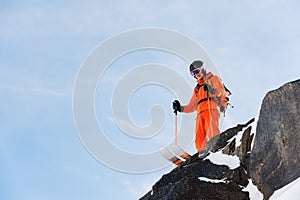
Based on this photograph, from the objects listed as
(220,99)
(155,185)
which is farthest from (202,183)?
(220,99)

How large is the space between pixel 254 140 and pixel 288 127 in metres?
1.04

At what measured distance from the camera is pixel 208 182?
8758 mm

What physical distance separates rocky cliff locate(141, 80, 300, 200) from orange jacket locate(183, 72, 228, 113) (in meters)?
2.03

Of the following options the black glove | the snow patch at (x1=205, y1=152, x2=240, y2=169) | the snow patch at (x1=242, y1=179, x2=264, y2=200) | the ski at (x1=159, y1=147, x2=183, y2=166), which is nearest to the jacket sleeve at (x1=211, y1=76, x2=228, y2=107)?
the black glove

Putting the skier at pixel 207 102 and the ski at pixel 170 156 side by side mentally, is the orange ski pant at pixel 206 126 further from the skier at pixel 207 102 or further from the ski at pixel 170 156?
the ski at pixel 170 156

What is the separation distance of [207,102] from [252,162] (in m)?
3.69

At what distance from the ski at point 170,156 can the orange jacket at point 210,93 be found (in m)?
1.38

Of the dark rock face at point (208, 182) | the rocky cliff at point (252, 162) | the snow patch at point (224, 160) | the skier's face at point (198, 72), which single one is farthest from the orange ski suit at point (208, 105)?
the snow patch at point (224, 160)

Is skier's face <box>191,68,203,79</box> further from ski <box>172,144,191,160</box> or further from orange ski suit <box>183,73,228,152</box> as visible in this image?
ski <box>172,144,191,160</box>

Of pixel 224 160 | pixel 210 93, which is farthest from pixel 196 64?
pixel 224 160

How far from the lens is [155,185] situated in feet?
32.6

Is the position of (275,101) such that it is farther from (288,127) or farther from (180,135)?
(180,135)

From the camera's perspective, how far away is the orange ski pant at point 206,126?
39.2 feet

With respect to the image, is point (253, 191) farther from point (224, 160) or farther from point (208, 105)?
point (208, 105)
